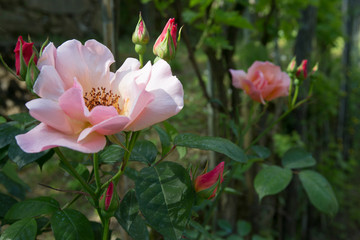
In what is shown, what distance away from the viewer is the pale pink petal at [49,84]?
0.39 m

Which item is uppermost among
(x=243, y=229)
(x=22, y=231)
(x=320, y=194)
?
(x=22, y=231)

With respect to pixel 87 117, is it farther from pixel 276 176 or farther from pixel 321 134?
pixel 321 134

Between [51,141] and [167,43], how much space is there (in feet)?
0.73

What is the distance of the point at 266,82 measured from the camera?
0.77 m

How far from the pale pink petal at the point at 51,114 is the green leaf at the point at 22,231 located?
17cm

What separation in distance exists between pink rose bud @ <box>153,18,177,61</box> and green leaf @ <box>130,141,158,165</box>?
0.15 meters

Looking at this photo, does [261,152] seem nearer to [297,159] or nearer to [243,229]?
[297,159]

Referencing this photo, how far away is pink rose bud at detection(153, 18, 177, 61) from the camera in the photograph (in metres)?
0.48

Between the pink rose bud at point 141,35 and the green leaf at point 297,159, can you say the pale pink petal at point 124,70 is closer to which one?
the pink rose bud at point 141,35

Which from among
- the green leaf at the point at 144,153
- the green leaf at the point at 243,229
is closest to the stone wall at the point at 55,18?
the green leaf at the point at 243,229

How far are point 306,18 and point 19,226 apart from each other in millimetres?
1921

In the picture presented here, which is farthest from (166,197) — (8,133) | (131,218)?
(8,133)

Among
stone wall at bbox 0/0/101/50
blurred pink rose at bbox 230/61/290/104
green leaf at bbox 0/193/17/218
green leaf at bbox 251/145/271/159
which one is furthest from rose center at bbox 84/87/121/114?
stone wall at bbox 0/0/101/50

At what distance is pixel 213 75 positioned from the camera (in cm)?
127
